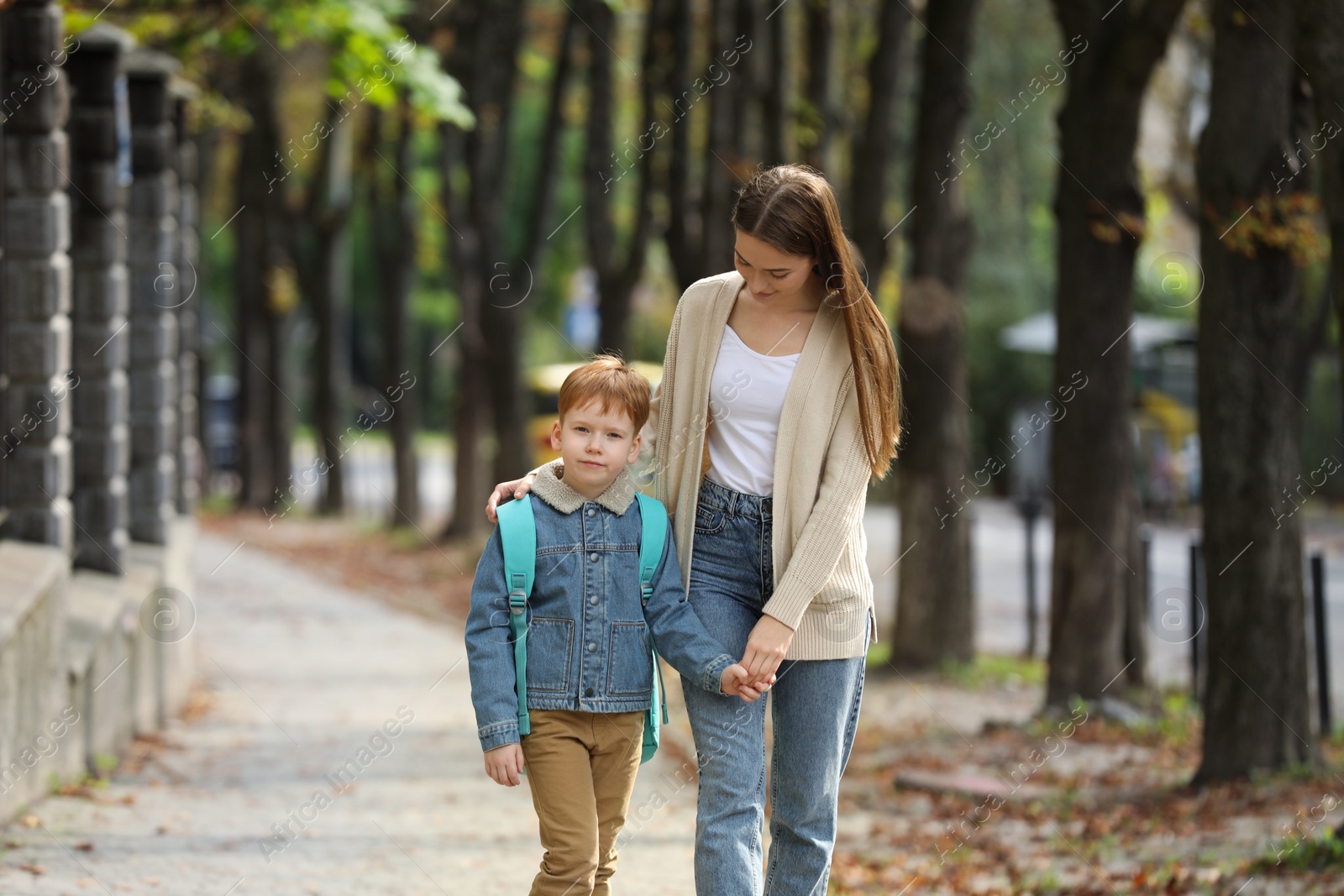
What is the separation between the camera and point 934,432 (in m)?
11.3

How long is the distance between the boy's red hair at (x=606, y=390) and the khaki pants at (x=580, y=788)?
69 cm

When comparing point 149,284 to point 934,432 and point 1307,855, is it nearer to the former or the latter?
point 934,432

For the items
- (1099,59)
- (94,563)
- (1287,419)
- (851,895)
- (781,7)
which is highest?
(781,7)

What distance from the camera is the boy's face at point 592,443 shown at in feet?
12.0

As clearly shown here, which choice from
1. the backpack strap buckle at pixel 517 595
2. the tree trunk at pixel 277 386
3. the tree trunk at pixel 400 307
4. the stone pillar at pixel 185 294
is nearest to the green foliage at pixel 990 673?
the stone pillar at pixel 185 294

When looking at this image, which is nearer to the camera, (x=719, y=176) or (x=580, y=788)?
(x=580, y=788)

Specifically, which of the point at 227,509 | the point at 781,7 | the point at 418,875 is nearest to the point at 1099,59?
the point at 781,7

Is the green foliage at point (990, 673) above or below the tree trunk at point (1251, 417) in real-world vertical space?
below

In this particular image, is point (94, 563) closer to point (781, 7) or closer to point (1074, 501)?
point (1074, 501)

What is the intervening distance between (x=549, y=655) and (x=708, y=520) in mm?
480

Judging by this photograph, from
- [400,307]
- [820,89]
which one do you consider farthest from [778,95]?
[400,307]

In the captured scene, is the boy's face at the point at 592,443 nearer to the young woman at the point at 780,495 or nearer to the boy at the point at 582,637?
the boy at the point at 582,637

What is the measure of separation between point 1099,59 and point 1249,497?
268cm

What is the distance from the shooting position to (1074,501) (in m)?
8.95
